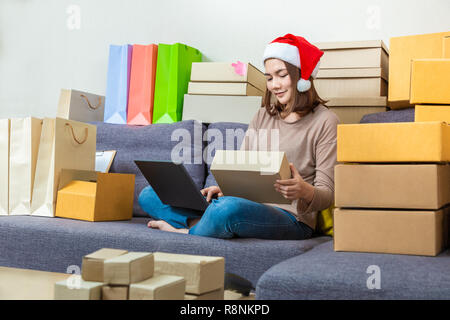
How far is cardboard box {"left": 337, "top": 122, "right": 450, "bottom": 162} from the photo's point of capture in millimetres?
1269

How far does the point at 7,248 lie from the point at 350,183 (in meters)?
1.13

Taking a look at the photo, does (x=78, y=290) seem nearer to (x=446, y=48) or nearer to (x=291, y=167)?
(x=291, y=167)

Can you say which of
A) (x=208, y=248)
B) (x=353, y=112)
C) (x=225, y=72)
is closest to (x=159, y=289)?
(x=208, y=248)

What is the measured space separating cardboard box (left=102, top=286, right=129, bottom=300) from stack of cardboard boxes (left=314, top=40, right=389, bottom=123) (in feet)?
4.70

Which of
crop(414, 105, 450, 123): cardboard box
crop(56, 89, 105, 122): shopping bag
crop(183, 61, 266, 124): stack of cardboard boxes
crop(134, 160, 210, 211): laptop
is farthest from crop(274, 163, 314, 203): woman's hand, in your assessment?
crop(56, 89, 105, 122): shopping bag

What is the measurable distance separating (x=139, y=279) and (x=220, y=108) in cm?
145

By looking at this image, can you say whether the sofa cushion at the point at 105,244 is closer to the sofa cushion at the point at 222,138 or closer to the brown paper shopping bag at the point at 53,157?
the brown paper shopping bag at the point at 53,157

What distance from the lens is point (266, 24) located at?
97.9 inches

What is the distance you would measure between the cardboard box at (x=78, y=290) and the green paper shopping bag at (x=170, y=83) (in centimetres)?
151

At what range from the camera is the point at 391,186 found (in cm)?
130

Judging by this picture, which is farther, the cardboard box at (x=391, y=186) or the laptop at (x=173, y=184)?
the laptop at (x=173, y=184)

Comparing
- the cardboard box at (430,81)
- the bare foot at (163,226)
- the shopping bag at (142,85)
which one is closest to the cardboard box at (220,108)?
the shopping bag at (142,85)

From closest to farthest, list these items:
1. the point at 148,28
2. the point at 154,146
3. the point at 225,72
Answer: the point at 154,146, the point at 225,72, the point at 148,28

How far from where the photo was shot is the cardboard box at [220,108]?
2200 mm
